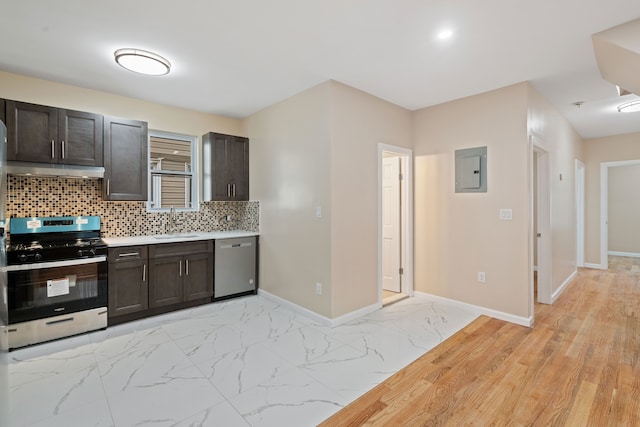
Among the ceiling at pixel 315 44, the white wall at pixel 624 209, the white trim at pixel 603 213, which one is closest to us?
the ceiling at pixel 315 44

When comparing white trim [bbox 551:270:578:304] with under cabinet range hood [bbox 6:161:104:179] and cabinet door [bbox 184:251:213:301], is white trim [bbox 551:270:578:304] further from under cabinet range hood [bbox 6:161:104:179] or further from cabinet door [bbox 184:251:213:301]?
under cabinet range hood [bbox 6:161:104:179]

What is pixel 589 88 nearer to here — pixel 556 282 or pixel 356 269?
pixel 556 282

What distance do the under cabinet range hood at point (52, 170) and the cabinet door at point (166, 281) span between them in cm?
113

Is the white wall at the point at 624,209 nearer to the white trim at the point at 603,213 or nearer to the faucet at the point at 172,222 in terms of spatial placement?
the white trim at the point at 603,213

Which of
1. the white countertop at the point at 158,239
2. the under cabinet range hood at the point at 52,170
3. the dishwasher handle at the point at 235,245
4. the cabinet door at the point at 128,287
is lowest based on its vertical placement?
the cabinet door at the point at 128,287

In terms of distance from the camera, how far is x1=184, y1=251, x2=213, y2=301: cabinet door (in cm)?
381

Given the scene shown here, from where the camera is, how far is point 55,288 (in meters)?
2.93

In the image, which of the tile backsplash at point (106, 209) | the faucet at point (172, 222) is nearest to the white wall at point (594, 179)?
the tile backsplash at point (106, 209)

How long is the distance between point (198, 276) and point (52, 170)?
1.88 meters

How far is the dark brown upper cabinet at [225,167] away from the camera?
4.36 m

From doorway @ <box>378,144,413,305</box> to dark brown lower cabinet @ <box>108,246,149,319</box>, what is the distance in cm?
297

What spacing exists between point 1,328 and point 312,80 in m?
3.15

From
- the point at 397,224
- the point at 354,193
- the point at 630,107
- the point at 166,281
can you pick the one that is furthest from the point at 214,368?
the point at 630,107

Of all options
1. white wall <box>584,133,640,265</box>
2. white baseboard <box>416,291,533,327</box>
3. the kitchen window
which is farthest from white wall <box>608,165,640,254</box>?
the kitchen window
